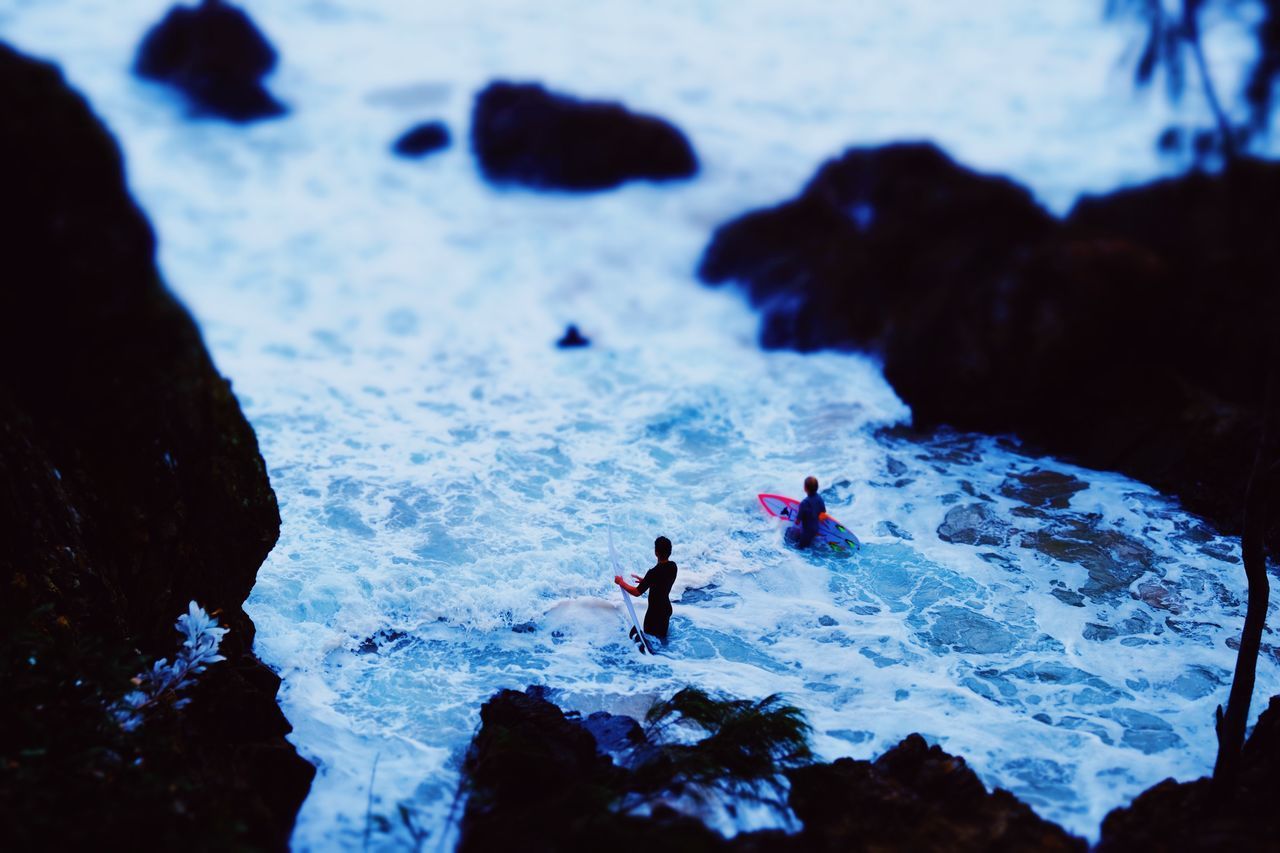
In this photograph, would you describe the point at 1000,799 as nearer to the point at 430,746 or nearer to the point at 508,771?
the point at 508,771

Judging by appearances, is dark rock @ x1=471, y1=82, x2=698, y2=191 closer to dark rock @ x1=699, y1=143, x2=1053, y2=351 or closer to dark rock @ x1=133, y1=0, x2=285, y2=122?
dark rock @ x1=699, y1=143, x2=1053, y2=351

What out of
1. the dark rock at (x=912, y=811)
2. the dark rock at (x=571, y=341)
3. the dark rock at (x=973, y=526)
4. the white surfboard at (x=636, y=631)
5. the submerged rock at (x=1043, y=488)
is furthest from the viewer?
the dark rock at (x=571, y=341)

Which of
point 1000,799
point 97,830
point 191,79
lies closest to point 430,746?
point 97,830

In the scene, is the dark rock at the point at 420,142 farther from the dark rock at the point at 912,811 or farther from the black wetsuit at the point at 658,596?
the dark rock at the point at 912,811

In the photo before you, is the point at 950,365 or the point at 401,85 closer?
the point at 950,365

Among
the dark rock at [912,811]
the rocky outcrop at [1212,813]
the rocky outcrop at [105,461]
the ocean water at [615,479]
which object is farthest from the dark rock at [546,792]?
the rocky outcrop at [1212,813]

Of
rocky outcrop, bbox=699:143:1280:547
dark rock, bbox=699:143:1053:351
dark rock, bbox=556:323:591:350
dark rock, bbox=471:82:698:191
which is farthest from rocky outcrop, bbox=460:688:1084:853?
dark rock, bbox=471:82:698:191
